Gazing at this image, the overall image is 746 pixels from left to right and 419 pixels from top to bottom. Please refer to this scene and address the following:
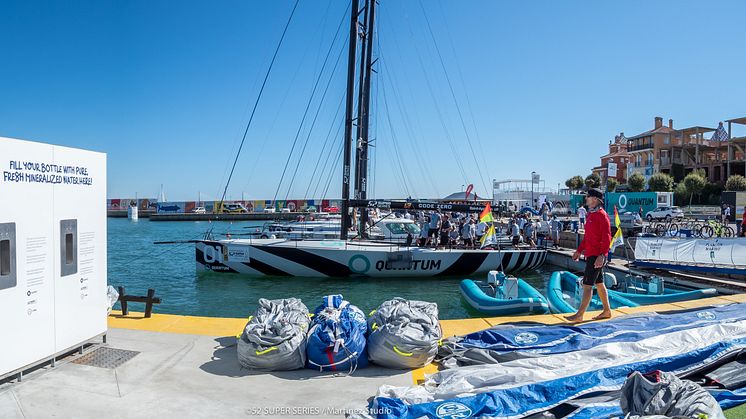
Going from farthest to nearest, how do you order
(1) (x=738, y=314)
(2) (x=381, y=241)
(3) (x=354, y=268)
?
(2) (x=381, y=241) < (3) (x=354, y=268) < (1) (x=738, y=314)

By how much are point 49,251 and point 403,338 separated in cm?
391

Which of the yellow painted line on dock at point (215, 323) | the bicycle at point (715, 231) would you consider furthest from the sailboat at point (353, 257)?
the yellow painted line on dock at point (215, 323)

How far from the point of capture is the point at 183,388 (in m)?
4.62

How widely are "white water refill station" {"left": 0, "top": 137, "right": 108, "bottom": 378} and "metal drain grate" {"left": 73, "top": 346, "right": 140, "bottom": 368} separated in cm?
19

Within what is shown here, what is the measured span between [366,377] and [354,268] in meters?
13.4

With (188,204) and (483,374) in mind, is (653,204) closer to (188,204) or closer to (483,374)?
(483,374)

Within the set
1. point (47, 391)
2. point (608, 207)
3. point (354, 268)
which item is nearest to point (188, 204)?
point (608, 207)

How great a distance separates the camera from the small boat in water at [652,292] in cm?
1082

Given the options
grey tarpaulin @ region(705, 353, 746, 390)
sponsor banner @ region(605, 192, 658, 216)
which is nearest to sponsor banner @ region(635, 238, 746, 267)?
grey tarpaulin @ region(705, 353, 746, 390)

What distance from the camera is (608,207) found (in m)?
40.9

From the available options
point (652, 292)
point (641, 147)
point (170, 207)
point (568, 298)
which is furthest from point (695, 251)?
point (170, 207)

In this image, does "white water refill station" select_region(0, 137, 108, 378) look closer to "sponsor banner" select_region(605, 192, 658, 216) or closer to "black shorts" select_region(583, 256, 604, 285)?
"black shorts" select_region(583, 256, 604, 285)

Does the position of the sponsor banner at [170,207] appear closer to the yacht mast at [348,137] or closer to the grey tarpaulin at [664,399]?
Result: the yacht mast at [348,137]

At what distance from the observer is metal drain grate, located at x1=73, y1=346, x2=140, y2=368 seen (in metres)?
5.26
